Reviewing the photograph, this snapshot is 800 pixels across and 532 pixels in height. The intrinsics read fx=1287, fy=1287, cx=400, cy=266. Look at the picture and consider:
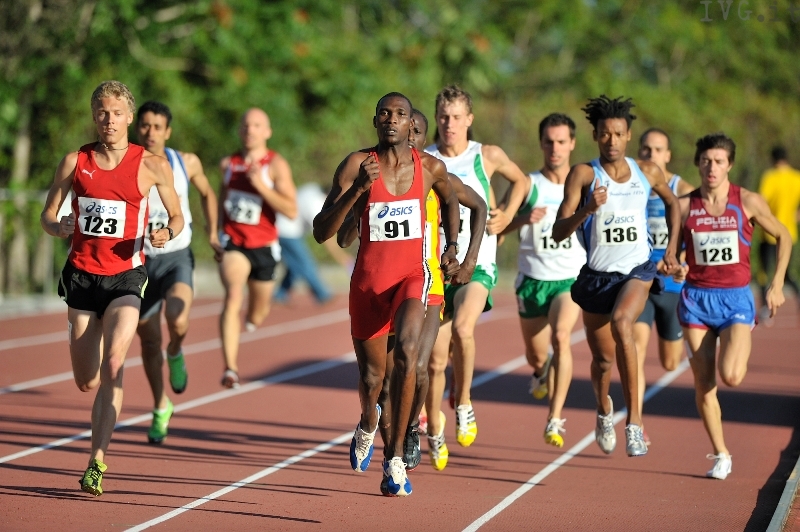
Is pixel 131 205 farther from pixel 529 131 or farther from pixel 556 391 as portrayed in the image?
pixel 529 131

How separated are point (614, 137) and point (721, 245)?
37.7 inches

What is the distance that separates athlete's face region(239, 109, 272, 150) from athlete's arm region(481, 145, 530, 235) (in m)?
2.42

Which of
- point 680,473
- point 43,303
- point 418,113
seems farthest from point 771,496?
point 43,303

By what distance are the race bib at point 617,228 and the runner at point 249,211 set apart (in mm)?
3142

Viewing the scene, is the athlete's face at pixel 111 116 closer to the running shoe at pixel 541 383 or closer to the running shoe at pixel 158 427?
the running shoe at pixel 158 427

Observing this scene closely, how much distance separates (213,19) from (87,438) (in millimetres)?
11339

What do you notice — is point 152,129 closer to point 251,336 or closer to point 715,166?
point 715,166

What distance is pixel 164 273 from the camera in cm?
890

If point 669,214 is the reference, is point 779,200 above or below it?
above

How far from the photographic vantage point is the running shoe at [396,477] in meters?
6.26

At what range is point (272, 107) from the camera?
784 inches

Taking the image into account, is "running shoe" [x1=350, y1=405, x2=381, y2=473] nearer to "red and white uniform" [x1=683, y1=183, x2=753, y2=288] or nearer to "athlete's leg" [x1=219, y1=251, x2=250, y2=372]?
"red and white uniform" [x1=683, y1=183, x2=753, y2=288]

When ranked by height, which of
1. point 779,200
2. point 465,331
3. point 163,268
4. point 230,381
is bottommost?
point 230,381

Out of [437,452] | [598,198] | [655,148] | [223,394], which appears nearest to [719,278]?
[598,198]
